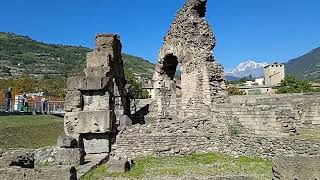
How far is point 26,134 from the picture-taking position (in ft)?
63.2

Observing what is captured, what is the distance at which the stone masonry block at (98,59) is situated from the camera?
1722 cm

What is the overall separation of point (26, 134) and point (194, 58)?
8743 millimetres

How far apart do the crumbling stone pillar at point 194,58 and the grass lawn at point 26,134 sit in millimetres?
6284

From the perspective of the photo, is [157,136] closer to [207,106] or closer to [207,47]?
[207,106]

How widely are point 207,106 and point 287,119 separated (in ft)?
16.0

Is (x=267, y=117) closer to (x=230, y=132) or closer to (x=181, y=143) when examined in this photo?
(x=230, y=132)

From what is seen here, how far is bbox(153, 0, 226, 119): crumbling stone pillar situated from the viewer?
63.9 feet

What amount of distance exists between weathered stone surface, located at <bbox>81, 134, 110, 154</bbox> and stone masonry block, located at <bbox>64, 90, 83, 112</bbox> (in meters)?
1.11

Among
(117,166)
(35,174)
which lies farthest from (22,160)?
(117,166)

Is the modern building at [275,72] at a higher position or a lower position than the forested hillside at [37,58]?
lower

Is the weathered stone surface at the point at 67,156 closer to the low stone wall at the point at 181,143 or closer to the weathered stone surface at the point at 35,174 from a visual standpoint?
the low stone wall at the point at 181,143

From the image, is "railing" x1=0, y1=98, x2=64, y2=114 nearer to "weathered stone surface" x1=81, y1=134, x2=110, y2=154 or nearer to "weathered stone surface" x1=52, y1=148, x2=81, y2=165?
"weathered stone surface" x1=81, y1=134, x2=110, y2=154

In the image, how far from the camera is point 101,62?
1730 cm

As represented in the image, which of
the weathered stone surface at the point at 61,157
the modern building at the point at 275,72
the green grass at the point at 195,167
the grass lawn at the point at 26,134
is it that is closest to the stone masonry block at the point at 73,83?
the weathered stone surface at the point at 61,157
